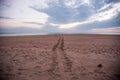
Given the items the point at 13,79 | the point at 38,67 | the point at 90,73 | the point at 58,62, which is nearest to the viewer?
the point at 13,79

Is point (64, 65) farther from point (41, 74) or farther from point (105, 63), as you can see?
point (105, 63)

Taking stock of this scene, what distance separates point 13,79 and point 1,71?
0.43 m

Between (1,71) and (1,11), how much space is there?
1.30 m

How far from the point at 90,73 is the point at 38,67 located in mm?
1092

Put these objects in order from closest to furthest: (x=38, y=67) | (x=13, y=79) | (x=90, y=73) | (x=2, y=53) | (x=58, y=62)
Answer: (x=13, y=79), (x=90, y=73), (x=38, y=67), (x=58, y=62), (x=2, y=53)

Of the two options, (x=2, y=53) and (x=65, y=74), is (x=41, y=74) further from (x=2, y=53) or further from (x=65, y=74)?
(x=2, y=53)

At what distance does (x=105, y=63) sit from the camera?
3.19 m

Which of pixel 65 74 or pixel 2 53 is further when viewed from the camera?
pixel 2 53

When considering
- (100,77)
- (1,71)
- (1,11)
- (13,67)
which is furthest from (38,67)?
(1,11)

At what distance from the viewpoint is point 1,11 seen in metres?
3.01

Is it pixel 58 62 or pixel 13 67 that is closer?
pixel 13 67

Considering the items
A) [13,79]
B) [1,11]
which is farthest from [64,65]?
[1,11]

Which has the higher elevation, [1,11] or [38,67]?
[1,11]

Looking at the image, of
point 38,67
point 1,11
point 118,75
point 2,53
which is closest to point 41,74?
point 38,67
